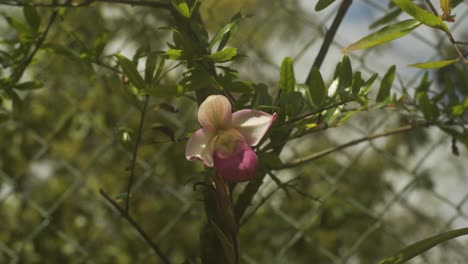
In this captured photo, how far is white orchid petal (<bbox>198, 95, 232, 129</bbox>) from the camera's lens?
49 cm

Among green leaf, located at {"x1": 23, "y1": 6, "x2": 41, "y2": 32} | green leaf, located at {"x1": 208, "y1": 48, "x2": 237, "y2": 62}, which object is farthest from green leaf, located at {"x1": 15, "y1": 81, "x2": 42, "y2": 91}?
green leaf, located at {"x1": 208, "y1": 48, "x2": 237, "y2": 62}

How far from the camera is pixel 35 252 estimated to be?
202cm

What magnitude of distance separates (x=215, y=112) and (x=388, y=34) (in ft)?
0.46

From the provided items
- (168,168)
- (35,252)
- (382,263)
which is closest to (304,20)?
(168,168)

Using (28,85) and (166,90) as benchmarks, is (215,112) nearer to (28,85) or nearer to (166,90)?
(166,90)

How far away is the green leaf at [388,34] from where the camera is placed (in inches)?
19.2

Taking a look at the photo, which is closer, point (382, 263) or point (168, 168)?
point (382, 263)

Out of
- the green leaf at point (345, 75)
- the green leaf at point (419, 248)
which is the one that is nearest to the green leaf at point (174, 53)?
the green leaf at point (345, 75)

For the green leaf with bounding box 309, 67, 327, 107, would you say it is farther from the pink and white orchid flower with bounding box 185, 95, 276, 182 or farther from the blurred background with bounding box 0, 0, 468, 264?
the blurred background with bounding box 0, 0, 468, 264

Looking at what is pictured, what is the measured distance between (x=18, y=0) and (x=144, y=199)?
140 cm

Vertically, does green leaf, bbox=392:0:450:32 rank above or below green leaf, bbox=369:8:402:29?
below

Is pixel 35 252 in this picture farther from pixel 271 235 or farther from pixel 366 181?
pixel 366 181

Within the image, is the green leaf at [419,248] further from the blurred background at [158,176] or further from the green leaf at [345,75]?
the blurred background at [158,176]

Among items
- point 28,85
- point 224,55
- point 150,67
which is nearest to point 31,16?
point 28,85
